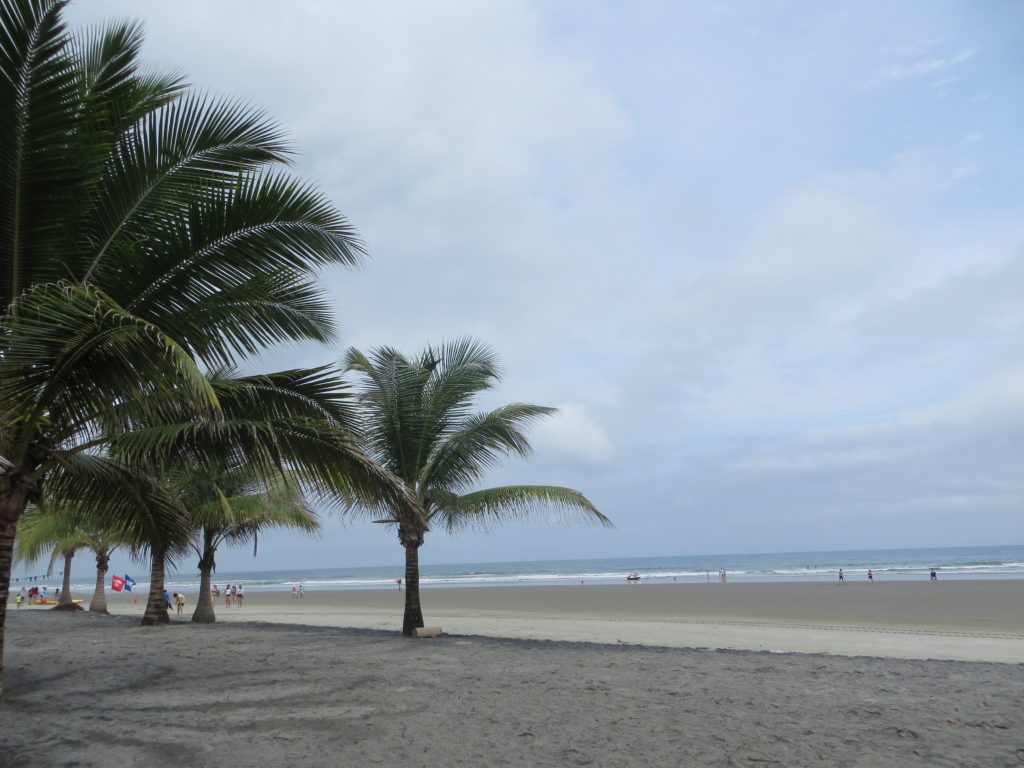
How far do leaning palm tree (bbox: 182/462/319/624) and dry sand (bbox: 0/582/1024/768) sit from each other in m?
3.52

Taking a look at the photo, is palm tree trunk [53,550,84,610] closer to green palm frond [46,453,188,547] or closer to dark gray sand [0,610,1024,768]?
dark gray sand [0,610,1024,768]

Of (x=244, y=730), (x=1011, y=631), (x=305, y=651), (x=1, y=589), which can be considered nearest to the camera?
(x=244, y=730)

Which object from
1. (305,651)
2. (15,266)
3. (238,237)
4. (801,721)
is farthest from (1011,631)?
(15,266)

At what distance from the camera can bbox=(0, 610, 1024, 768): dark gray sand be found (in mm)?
4609

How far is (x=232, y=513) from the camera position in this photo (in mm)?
14297

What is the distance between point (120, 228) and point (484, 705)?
16.4 feet

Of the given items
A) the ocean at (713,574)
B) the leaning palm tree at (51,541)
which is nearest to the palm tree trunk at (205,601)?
the leaning palm tree at (51,541)

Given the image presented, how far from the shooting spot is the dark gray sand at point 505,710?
4.61 meters

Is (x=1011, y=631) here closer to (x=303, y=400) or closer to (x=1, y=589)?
(x=303, y=400)

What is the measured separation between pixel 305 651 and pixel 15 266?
21.1 ft

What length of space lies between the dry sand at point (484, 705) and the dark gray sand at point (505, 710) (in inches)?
0.9

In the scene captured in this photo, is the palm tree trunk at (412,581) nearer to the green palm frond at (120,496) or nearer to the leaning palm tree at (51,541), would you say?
the green palm frond at (120,496)


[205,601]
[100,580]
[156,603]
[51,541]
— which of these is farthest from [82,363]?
[100,580]

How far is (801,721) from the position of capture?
5.33 m
